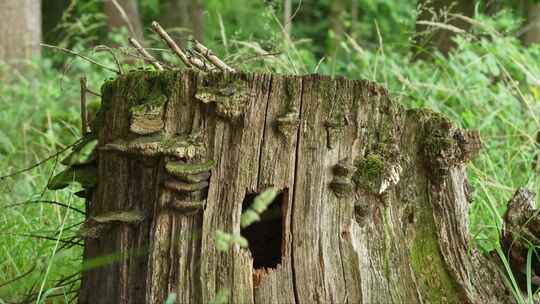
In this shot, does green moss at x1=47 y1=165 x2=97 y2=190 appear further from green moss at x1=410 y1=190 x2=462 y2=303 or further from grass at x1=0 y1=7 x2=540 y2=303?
green moss at x1=410 y1=190 x2=462 y2=303

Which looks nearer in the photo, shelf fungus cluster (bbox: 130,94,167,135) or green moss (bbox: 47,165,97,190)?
shelf fungus cluster (bbox: 130,94,167,135)

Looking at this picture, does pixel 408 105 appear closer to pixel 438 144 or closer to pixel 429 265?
pixel 438 144

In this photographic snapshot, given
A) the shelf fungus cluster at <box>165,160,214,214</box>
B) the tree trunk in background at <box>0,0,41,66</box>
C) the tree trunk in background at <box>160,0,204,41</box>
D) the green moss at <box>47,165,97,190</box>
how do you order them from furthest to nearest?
the tree trunk in background at <box>160,0,204,41</box>
the tree trunk in background at <box>0,0,41,66</box>
the green moss at <box>47,165,97,190</box>
the shelf fungus cluster at <box>165,160,214,214</box>

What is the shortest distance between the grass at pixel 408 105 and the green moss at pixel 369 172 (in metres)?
0.66

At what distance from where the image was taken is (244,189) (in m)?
2.31

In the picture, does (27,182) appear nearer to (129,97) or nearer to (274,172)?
(129,97)

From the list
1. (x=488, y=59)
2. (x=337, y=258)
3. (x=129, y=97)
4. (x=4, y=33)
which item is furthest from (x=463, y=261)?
(x=4, y=33)

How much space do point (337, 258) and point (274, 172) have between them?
0.36 metres

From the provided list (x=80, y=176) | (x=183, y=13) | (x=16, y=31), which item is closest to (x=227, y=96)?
(x=80, y=176)

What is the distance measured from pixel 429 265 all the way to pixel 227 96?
3.24ft

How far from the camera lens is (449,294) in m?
2.56

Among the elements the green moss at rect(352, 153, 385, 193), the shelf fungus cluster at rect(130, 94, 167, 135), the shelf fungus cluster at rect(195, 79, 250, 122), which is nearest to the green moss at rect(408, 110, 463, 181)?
the green moss at rect(352, 153, 385, 193)

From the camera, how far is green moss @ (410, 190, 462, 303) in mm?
2529

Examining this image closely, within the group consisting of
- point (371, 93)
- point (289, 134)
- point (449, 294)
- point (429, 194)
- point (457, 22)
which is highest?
point (457, 22)
